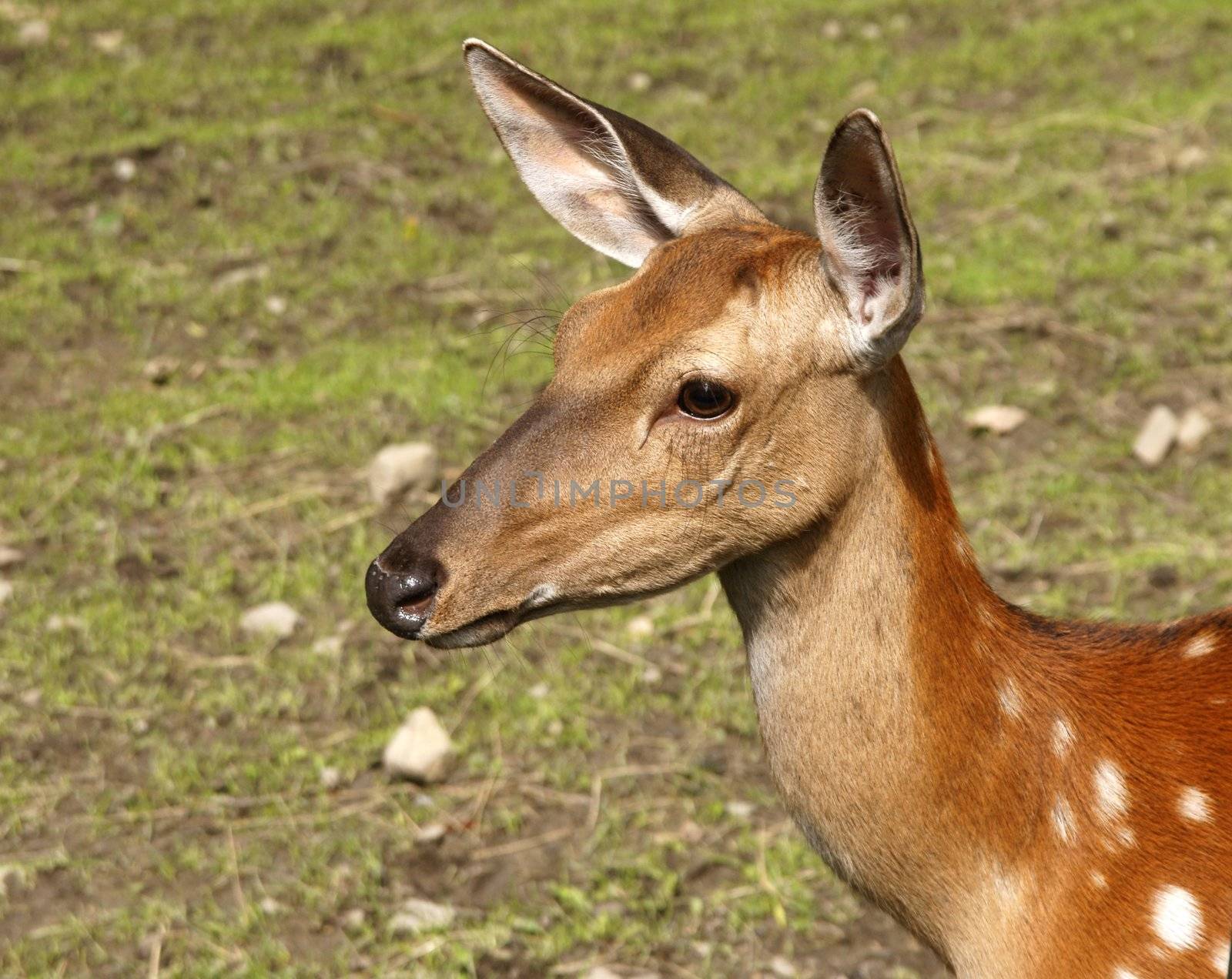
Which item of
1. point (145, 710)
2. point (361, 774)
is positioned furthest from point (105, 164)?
point (361, 774)

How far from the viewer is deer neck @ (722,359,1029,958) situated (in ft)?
8.51

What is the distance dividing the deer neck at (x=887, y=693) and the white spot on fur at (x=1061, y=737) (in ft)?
0.39

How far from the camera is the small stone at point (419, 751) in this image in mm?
4070

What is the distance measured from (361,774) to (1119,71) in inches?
227

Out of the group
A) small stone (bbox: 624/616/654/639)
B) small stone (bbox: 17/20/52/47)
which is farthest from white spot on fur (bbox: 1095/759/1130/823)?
small stone (bbox: 17/20/52/47)

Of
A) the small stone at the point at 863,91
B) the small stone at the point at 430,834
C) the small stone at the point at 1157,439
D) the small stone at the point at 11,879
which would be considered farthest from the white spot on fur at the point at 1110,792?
the small stone at the point at 863,91

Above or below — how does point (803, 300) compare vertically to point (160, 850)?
above

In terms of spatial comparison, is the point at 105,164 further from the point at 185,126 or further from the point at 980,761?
the point at 980,761

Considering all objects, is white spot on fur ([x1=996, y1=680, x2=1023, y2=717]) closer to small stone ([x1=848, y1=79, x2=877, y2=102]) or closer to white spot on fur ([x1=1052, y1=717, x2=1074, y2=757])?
white spot on fur ([x1=1052, y1=717, x2=1074, y2=757])

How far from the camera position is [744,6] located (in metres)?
8.77

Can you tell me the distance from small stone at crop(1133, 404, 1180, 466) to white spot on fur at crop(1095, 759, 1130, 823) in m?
2.73

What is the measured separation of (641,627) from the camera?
4656 millimetres

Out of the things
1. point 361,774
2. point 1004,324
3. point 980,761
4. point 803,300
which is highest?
point 803,300

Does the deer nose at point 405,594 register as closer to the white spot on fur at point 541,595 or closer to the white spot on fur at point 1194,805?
the white spot on fur at point 541,595
